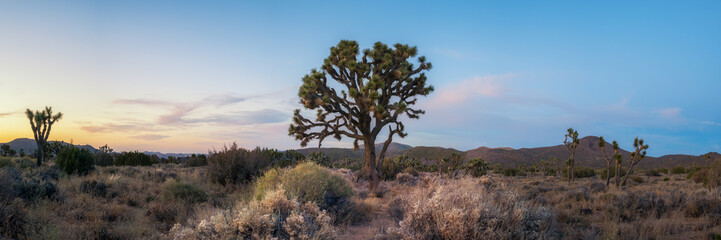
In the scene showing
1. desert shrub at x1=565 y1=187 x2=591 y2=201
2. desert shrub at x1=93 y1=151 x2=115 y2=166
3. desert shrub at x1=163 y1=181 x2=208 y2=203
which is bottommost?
desert shrub at x1=565 y1=187 x2=591 y2=201

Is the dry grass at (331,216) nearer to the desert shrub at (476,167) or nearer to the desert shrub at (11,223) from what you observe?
the desert shrub at (11,223)

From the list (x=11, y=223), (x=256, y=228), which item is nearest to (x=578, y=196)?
(x=256, y=228)

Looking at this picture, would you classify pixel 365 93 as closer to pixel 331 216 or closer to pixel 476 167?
pixel 331 216

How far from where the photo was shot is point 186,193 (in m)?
12.3

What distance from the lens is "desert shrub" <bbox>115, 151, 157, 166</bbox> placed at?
121 feet

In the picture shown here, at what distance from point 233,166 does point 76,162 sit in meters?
9.90

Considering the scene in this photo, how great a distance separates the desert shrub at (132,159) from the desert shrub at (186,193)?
29511 mm

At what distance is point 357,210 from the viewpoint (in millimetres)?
10805

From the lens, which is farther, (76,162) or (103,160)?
(103,160)

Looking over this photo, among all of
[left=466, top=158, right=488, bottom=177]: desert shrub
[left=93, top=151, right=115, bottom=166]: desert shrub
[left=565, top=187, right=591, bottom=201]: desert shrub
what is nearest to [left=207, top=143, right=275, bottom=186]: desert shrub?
[left=565, top=187, right=591, bottom=201]: desert shrub

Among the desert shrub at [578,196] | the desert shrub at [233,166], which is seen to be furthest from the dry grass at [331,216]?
the desert shrub at [233,166]

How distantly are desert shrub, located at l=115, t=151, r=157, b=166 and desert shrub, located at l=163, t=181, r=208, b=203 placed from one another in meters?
29.5

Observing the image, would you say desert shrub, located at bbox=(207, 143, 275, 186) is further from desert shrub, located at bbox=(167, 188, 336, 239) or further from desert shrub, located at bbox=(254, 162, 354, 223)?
desert shrub, located at bbox=(167, 188, 336, 239)

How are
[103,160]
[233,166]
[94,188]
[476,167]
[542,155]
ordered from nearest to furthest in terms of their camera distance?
[94,188] < [233,166] < [103,160] < [476,167] < [542,155]
